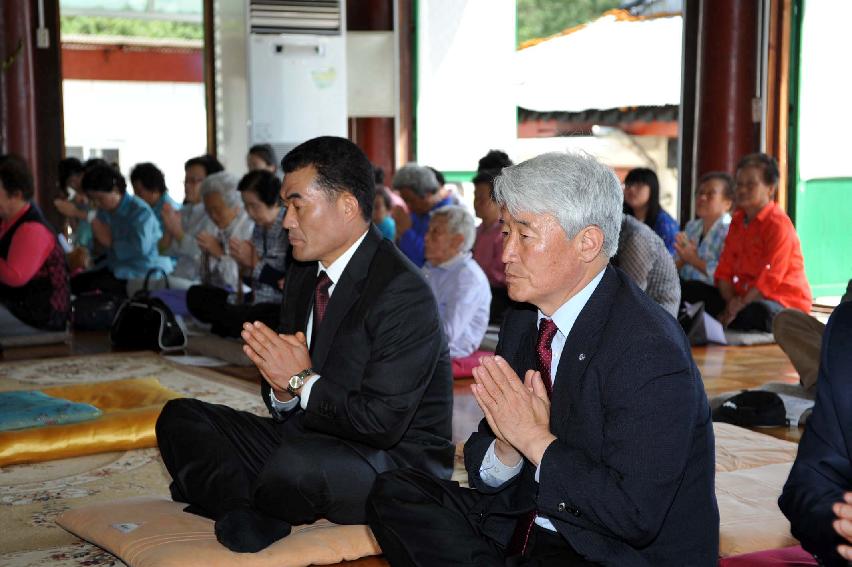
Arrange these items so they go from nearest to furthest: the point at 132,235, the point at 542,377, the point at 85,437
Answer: the point at 542,377
the point at 85,437
the point at 132,235

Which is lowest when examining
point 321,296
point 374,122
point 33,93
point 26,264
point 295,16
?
point 26,264

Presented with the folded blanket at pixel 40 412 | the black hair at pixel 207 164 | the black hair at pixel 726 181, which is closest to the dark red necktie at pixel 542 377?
the folded blanket at pixel 40 412

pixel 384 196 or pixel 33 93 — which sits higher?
pixel 33 93

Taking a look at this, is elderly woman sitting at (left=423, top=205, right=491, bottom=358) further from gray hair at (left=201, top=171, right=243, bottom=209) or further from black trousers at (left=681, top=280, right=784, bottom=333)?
black trousers at (left=681, top=280, right=784, bottom=333)

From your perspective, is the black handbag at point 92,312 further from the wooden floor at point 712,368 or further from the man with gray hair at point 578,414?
the man with gray hair at point 578,414

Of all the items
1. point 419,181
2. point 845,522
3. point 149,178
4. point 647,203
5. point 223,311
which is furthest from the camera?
point 149,178

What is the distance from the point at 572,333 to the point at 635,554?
364 mm

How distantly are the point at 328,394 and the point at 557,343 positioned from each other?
65cm

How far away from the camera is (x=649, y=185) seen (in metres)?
6.38

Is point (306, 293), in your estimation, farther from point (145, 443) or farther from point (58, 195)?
point (58, 195)

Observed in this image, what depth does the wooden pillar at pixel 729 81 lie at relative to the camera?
741 centimetres

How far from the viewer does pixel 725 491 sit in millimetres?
3084

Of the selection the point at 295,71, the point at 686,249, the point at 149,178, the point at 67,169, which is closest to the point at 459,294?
the point at 686,249

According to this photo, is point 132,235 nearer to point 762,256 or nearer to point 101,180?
point 101,180
